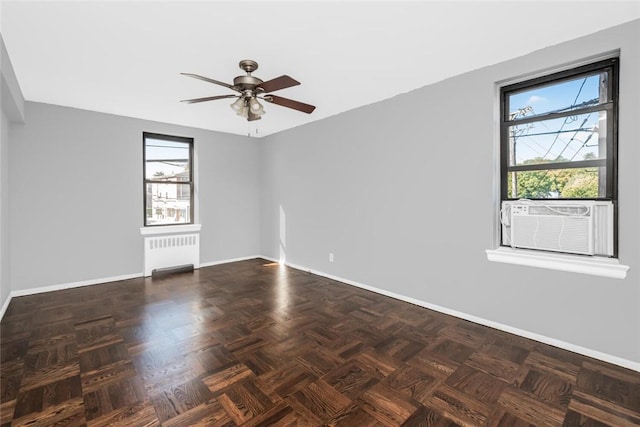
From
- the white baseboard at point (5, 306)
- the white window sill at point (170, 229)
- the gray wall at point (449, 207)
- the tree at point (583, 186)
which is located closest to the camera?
the gray wall at point (449, 207)

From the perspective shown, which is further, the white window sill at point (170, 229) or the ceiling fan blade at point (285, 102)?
the white window sill at point (170, 229)

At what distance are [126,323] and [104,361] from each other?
741 mm

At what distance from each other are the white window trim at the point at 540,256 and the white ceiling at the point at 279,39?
0.76 ft

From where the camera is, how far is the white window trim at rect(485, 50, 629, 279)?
7.29 feet

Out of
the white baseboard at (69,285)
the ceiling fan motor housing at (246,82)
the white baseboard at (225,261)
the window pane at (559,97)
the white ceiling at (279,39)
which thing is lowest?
the white baseboard at (69,285)

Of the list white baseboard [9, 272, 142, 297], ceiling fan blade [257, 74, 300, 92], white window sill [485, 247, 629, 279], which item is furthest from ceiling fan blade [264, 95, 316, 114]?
white baseboard [9, 272, 142, 297]

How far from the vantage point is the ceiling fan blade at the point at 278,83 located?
2280mm

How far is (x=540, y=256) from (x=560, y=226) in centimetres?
29

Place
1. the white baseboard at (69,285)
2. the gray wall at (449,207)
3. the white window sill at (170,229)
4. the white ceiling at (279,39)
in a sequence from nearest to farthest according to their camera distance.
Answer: the white ceiling at (279,39), the gray wall at (449,207), the white baseboard at (69,285), the white window sill at (170,229)

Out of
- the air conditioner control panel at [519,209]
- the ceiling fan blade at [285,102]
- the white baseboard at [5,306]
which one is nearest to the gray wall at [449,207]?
the air conditioner control panel at [519,209]

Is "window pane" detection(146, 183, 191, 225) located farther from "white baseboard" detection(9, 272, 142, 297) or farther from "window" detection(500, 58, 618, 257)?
"window" detection(500, 58, 618, 257)

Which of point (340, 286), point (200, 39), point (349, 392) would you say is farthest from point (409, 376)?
point (200, 39)

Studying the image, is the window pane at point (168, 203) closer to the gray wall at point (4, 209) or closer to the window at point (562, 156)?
the gray wall at point (4, 209)

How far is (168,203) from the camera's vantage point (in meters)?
5.13
